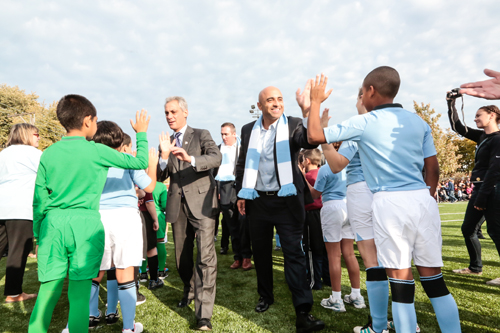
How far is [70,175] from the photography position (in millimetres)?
2154

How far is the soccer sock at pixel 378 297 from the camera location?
99.6 inches

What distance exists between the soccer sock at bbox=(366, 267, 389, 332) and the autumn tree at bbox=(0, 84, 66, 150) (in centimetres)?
3542

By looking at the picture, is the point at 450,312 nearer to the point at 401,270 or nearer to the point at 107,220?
the point at 401,270

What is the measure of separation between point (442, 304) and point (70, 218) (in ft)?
8.78

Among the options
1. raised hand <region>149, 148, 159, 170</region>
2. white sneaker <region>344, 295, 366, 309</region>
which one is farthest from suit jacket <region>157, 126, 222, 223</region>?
white sneaker <region>344, 295, 366, 309</region>

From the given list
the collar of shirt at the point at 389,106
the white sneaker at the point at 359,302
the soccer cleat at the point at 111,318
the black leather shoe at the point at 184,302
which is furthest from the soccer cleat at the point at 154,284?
the collar of shirt at the point at 389,106

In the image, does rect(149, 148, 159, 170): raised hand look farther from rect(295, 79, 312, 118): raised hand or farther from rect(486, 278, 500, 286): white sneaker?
rect(486, 278, 500, 286): white sneaker

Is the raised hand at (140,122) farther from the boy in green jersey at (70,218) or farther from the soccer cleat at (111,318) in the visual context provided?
the soccer cleat at (111,318)

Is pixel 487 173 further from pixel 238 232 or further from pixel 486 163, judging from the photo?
pixel 238 232

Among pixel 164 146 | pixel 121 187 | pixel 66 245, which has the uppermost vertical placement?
pixel 164 146

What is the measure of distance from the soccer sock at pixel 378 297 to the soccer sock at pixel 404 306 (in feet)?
2.14

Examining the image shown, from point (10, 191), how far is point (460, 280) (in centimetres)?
681

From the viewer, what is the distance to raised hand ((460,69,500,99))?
1648 millimetres

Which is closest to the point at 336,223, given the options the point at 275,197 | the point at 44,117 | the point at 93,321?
the point at 275,197
